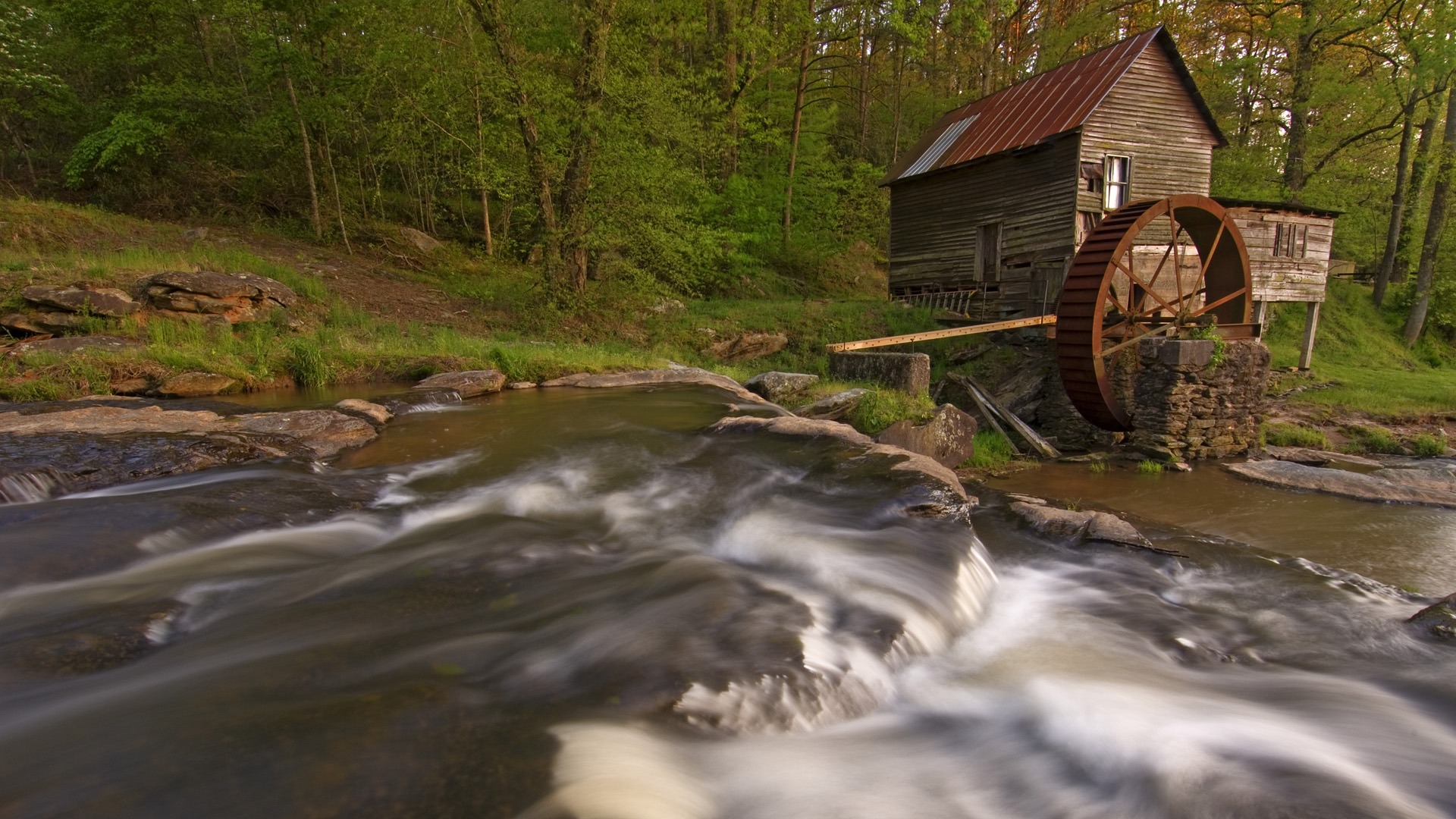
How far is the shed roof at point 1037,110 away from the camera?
16.0m

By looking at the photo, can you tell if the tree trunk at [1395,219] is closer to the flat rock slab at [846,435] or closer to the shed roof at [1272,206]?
the shed roof at [1272,206]

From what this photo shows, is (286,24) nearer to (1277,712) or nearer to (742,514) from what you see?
(742,514)

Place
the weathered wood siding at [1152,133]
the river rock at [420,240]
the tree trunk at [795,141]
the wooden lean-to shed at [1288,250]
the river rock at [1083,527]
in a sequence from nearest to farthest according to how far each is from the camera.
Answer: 1. the river rock at [1083,527]
2. the weathered wood siding at [1152,133]
3. the wooden lean-to shed at [1288,250]
4. the river rock at [420,240]
5. the tree trunk at [795,141]

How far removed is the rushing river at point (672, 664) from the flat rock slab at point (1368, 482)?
488 centimetres

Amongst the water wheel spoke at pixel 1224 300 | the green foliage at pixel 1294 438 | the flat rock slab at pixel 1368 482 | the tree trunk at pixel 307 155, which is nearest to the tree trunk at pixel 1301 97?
the water wheel spoke at pixel 1224 300

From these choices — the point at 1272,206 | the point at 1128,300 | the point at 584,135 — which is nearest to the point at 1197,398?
the point at 1128,300

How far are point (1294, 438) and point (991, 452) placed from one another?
6206mm

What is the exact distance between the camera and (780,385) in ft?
31.9

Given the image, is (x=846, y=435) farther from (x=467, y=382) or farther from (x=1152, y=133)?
(x=1152, y=133)

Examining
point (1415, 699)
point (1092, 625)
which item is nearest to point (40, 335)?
point (1092, 625)

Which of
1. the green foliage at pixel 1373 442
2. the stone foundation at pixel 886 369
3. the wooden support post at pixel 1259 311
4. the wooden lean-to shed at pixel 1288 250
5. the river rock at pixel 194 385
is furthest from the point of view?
the wooden support post at pixel 1259 311

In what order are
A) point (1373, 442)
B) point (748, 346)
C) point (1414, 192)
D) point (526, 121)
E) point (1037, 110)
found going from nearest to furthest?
point (1373, 442)
point (526, 121)
point (748, 346)
point (1037, 110)
point (1414, 192)

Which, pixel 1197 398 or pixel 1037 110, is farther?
pixel 1037 110

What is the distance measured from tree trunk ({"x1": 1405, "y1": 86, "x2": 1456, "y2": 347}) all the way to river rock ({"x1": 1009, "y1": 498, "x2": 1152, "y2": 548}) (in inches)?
886
